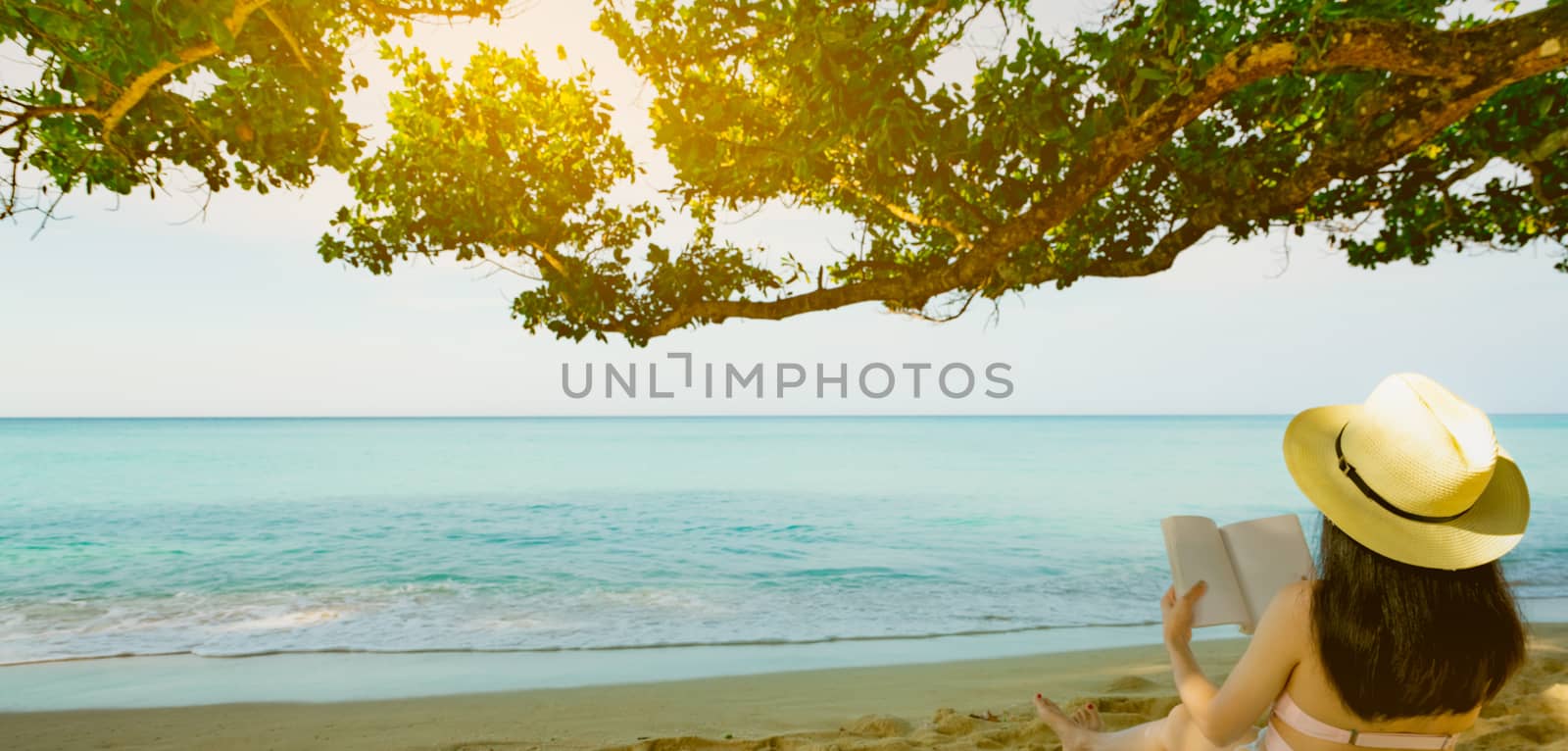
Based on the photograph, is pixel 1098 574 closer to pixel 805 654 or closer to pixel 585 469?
pixel 805 654

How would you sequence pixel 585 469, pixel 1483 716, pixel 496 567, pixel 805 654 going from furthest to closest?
pixel 585 469 < pixel 496 567 < pixel 805 654 < pixel 1483 716

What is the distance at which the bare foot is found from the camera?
9.11 feet

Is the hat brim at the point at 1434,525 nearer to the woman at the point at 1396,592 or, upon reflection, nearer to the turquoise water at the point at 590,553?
the woman at the point at 1396,592

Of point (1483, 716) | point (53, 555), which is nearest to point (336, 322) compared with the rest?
point (53, 555)

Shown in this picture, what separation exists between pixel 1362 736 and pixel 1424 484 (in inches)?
22.4

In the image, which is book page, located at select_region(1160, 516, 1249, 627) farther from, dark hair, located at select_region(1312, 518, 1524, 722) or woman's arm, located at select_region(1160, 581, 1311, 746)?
dark hair, located at select_region(1312, 518, 1524, 722)

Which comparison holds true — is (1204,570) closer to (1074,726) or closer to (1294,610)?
(1294,610)

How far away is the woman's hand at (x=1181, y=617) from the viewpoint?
2.14 meters

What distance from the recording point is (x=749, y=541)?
1460 cm

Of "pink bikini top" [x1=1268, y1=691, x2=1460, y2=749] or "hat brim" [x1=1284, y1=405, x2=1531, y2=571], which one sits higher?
"hat brim" [x1=1284, y1=405, x2=1531, y2=571]

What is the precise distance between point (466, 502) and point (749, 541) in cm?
990

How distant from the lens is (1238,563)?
220cm

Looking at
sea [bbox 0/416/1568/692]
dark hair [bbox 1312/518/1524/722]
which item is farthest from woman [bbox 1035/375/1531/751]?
→ sea [bbox 0/416/1568/692]

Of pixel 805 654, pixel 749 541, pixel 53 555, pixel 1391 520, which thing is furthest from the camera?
pixel 749 541
